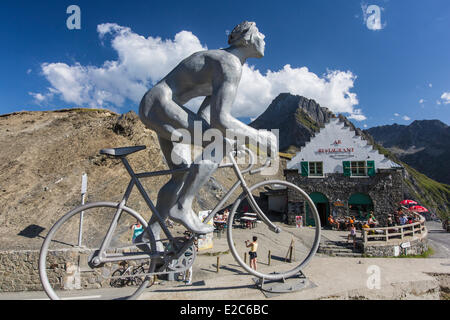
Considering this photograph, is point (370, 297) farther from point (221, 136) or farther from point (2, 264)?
point (2, 264)

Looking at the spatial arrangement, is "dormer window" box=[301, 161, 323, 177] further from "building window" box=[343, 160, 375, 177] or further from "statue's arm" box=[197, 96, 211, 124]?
"statue's arm" box=[197, 96, 211, 124]

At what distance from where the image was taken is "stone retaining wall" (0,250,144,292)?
29.0ft

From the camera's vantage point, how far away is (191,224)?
251 centimetres

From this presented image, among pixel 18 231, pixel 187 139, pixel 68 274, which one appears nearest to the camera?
pixel 187 139

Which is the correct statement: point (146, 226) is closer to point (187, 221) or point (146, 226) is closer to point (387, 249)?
point (187, 221)

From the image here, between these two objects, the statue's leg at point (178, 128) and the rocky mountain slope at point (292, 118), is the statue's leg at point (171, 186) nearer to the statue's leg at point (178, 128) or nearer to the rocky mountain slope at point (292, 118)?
the statue's leg at point (178, 128)

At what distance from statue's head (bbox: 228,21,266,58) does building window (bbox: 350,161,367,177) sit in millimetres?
18354

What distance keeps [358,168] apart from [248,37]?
18771 millimetres

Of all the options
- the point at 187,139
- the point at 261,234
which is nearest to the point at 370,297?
the point at 187,139

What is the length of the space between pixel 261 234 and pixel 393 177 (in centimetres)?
1110

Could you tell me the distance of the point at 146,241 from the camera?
2631 mm

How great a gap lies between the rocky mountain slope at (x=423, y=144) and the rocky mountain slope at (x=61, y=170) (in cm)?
14841

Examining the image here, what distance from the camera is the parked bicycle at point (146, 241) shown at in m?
2.40

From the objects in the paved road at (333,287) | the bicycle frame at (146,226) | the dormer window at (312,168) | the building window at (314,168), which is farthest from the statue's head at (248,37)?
the building window at (314,168)
